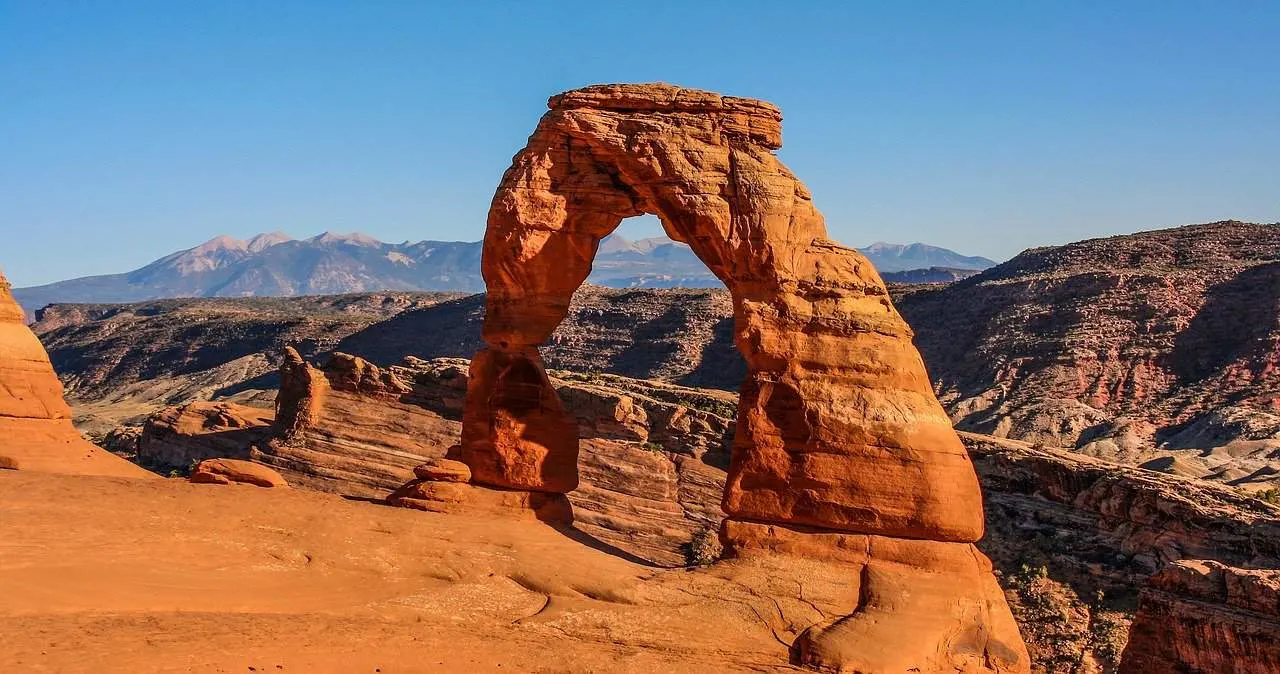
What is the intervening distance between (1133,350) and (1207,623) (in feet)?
172

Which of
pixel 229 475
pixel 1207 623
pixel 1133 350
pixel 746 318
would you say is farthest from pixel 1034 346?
pixel 229 475

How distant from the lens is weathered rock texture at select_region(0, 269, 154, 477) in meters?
27.9

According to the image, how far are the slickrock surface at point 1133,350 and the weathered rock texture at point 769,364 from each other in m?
33.5

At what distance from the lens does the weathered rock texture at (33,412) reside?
2792cm

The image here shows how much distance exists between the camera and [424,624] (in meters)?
18.7

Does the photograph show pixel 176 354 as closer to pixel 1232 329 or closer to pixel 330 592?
pixel 1232 329

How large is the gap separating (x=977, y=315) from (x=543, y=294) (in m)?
64.9

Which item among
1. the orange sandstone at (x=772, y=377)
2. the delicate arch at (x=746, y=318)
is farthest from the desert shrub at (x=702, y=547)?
the delicate arch at (x=746, y=318)

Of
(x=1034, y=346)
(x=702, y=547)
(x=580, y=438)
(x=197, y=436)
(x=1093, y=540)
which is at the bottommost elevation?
(x=702, y=547)

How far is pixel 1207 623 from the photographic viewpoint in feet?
83.0

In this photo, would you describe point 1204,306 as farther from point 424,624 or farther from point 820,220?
point 424,624

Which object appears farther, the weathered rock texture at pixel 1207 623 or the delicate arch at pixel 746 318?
the weathered rock texture at pixel 1207 623

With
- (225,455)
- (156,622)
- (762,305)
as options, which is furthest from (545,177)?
(225,455)

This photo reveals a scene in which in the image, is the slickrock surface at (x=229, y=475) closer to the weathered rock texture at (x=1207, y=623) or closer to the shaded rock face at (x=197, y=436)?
the weathered rock texture at (x=1207, y=623)
